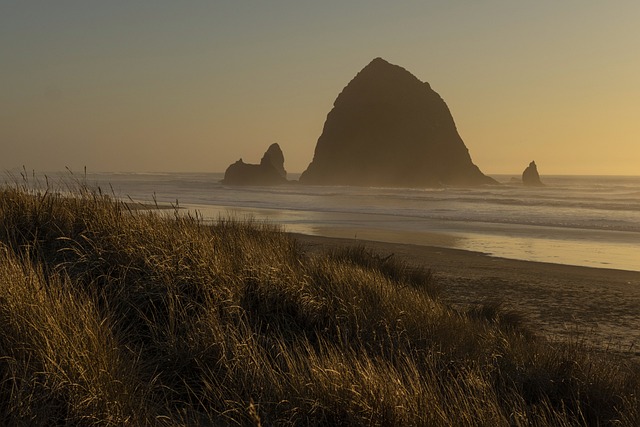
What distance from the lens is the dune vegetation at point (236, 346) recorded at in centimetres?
337

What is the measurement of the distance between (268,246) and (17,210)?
3274 millimetres

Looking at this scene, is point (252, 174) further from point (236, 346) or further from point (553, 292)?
point (236, 346)

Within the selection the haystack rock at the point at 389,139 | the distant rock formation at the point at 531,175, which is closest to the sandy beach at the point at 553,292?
the haystack rock at the point at 389,139

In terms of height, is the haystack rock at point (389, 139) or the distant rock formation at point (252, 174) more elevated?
the haystack rock at point (389, 139)

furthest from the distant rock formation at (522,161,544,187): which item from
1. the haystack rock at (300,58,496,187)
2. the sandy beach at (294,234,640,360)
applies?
the sandy beach at (294,234,640,360)

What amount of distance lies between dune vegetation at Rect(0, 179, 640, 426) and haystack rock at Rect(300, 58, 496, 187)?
119904mm

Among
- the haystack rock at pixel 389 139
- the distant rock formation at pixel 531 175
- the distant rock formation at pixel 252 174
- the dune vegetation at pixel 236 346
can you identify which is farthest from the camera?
the haystack rock at pixel 389 139

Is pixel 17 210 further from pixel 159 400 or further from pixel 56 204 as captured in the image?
pixel 159 400

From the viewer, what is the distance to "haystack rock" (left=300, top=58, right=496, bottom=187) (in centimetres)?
13112

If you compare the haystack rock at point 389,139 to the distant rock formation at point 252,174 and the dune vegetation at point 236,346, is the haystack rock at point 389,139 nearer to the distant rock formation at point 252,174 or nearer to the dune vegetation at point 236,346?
the distant rock formation at point 252,174

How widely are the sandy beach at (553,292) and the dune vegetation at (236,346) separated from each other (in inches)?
48.1

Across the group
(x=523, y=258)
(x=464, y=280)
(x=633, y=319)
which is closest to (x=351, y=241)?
(x=523, y=258)

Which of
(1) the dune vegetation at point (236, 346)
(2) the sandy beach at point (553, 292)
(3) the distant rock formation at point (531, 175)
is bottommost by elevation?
(2) the sandy beach at point (553, 292)

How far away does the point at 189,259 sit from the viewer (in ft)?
18.7
